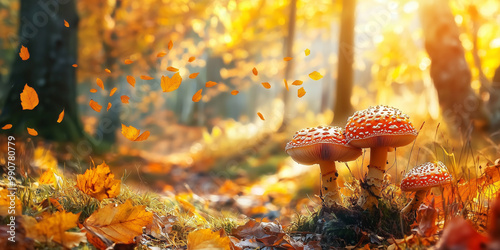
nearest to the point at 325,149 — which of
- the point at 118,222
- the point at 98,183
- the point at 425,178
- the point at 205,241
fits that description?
the point at 425,178

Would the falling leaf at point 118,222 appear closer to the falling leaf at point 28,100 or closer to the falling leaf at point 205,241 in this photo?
the falling leaf at point 205,241

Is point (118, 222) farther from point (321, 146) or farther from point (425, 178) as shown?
point (425, 178)

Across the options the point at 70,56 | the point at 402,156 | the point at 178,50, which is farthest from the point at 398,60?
the point at 178,50

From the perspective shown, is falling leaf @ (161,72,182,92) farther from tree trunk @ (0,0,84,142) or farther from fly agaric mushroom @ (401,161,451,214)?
tree trunk @ (0,0,84,142)

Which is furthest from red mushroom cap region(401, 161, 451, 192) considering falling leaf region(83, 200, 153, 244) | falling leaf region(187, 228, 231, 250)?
falling leaf region(83, 200, 153, 244)

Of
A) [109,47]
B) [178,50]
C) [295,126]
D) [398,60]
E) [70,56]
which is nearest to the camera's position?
[70,56]

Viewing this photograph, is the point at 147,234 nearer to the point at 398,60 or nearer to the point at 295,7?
the point at 398,60
